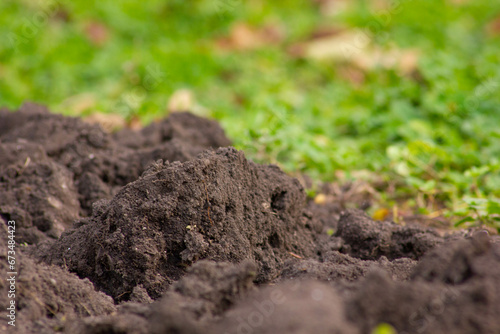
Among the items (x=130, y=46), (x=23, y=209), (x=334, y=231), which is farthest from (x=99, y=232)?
(x=130, y=46)

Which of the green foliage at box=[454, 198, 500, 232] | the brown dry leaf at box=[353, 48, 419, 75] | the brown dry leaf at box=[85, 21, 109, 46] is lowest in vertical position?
the green foliage at box=[454, 198, 500, 232]

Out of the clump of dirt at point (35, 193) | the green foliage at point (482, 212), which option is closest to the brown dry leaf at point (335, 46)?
the green foliage at point (482, 212)

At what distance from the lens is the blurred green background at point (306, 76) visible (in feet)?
13.6

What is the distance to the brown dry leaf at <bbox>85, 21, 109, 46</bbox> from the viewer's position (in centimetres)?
845

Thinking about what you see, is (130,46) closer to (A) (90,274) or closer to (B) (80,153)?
(B) (80,153)

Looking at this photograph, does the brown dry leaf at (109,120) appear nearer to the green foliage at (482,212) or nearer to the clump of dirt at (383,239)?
the clump of dirt at (383,239)

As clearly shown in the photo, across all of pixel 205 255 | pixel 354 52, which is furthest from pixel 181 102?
pixel 205 255

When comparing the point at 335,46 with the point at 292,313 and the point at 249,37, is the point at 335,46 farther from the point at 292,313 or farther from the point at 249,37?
the point at 292,313

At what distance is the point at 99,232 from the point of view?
2.35 metres

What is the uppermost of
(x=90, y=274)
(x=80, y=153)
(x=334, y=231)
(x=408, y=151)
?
(x=408, y=151)

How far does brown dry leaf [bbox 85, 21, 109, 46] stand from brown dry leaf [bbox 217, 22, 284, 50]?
1923mm

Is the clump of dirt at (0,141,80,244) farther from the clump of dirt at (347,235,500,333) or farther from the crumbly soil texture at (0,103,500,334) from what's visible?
the clump of dirt at (347,235,500,333)

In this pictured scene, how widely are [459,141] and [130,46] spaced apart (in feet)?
19.0

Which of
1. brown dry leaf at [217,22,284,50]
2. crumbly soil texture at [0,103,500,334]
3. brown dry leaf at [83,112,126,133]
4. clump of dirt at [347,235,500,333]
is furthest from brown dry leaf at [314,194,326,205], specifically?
brown dry leaf at [217,22,284,50]
